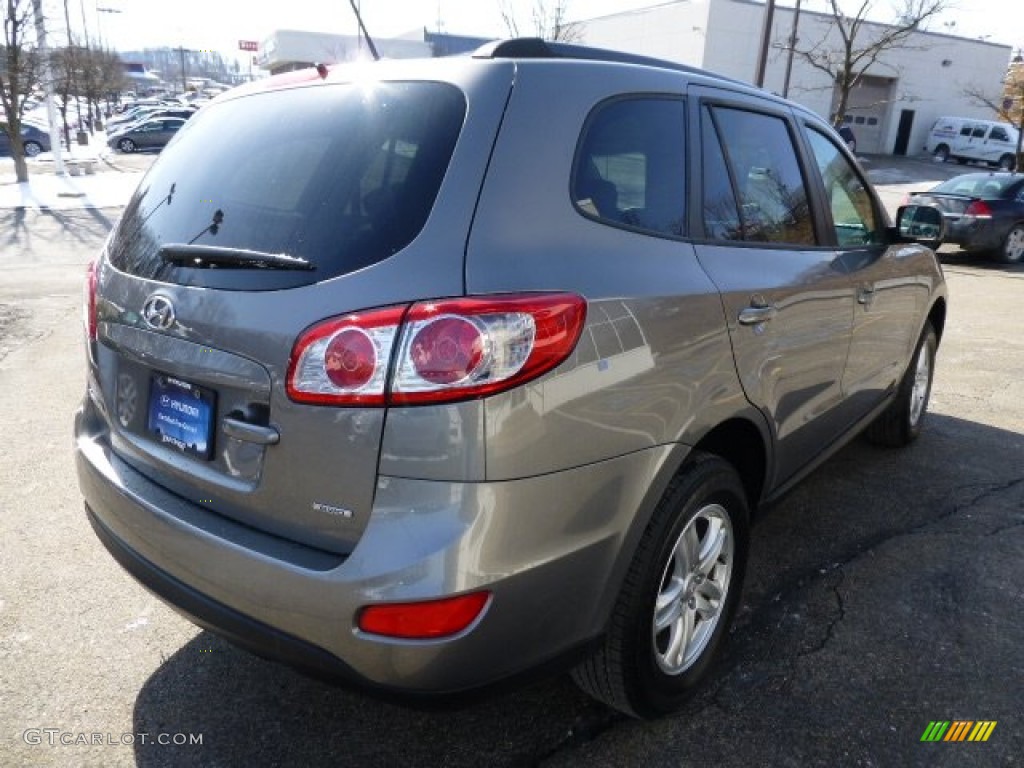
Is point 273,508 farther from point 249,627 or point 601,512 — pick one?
point 601,512

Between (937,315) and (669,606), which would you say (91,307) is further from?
(937,315)

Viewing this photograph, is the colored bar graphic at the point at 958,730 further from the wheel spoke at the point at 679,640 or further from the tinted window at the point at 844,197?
the tinted window at the point at 844,197

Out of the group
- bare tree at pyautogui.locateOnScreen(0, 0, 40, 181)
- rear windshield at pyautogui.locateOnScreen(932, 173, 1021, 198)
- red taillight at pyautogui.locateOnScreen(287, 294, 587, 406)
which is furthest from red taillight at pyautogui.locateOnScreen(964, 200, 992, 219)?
bare tree at pyautogui.locateOnScreen(0, 0, 40, 181)

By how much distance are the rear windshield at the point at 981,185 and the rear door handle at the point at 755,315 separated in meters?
12.7

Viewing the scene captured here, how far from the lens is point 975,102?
143 ft

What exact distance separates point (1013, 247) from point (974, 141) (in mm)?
29002

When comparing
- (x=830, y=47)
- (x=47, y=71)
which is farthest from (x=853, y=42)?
(x=47, y=71)

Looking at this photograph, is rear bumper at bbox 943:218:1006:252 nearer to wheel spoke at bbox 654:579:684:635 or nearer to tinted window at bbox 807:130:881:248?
tinted window at bbox 807:130:881:248

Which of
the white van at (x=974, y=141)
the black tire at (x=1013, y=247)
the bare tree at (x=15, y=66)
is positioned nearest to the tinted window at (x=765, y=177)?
the black tire at (x=1013, y=247)

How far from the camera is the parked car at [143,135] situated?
108ft

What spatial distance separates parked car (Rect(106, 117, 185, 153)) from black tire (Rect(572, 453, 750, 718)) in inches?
1382

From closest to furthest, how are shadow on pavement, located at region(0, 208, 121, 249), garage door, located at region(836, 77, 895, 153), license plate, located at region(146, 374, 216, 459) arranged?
license plate, located at region(146, 374, 216, 459) → shadow on pavement, located at region(0, 208, 121, 249) → garage door, located at region(836, 77, 895, 153)

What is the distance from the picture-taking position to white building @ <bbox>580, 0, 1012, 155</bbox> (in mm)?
36250

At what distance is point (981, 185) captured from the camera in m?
13.5
